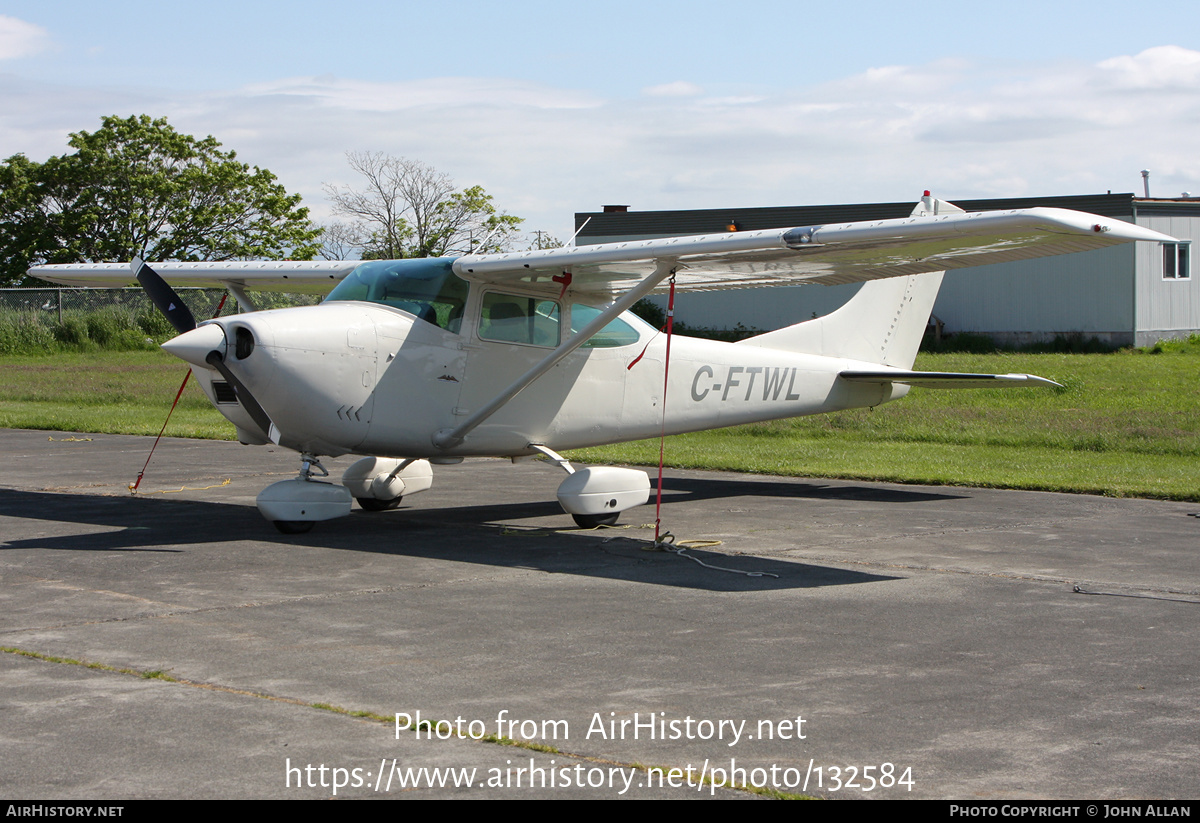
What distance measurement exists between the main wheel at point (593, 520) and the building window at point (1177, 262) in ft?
109

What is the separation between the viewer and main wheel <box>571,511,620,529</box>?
10.7 m

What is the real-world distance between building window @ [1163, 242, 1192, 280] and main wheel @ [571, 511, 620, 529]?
33252 mm

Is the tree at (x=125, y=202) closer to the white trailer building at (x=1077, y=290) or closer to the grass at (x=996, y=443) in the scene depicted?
the white trailer building at (x=1077, y=290)

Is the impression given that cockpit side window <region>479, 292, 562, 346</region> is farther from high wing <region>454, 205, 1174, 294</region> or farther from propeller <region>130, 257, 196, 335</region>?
propeller <region>130, 257, 196, 335</region>

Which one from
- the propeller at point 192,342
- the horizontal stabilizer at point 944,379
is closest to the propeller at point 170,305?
the propeller at point 192,342

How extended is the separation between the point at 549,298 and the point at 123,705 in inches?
270

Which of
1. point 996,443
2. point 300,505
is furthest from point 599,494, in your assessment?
point 996,443

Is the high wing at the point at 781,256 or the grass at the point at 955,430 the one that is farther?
the grass at the point at 955,430

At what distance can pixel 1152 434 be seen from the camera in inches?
694

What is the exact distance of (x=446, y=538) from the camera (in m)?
10.2

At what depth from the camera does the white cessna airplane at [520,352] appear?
940 cm

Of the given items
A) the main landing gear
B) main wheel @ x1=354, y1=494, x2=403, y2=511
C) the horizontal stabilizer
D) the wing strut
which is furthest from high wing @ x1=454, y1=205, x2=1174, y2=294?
main wheel @ x1=354, y1=494, x2=403, y2=511

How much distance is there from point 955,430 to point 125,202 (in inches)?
1720

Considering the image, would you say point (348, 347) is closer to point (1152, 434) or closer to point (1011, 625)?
point (1011, 625)
